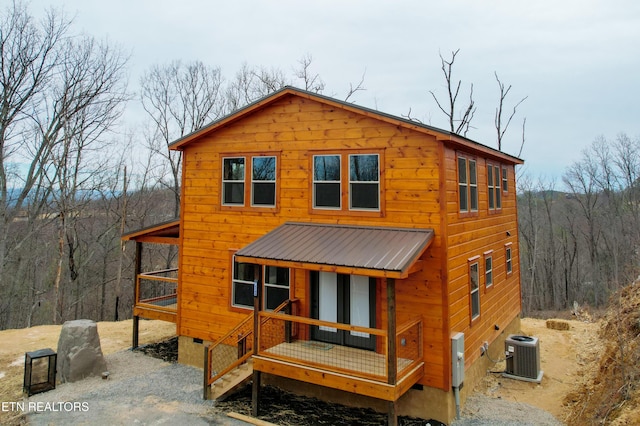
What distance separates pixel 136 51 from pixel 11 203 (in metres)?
9.57

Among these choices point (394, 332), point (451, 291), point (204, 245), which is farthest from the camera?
point (204, 245)

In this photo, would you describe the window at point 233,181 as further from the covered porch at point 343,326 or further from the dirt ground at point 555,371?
the dirt ground at point 555,371

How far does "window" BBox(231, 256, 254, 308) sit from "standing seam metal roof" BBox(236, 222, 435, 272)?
1585 millimetres

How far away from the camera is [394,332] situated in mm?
6828

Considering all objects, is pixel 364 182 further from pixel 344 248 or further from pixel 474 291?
pixel 474 291

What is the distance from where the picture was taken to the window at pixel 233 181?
10.6 meters

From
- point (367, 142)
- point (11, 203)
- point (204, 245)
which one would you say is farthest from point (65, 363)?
point (11, 203)

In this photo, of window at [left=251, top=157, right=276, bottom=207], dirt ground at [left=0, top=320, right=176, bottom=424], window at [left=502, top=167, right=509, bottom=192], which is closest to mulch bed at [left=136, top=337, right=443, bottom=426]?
window at [left=251, top=157, right=276, bottom=207]

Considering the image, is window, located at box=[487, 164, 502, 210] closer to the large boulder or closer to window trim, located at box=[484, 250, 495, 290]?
window trim, located at box=[484, 250, 495, 290]

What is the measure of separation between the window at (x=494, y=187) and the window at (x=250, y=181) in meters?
6.28

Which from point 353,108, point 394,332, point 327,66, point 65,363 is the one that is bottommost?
point 65,363

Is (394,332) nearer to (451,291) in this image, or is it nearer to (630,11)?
(451,291)

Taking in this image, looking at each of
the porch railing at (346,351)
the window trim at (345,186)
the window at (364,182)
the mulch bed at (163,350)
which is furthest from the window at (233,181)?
the mulch bed at (163,350)

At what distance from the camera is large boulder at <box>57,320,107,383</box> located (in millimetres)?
9977
